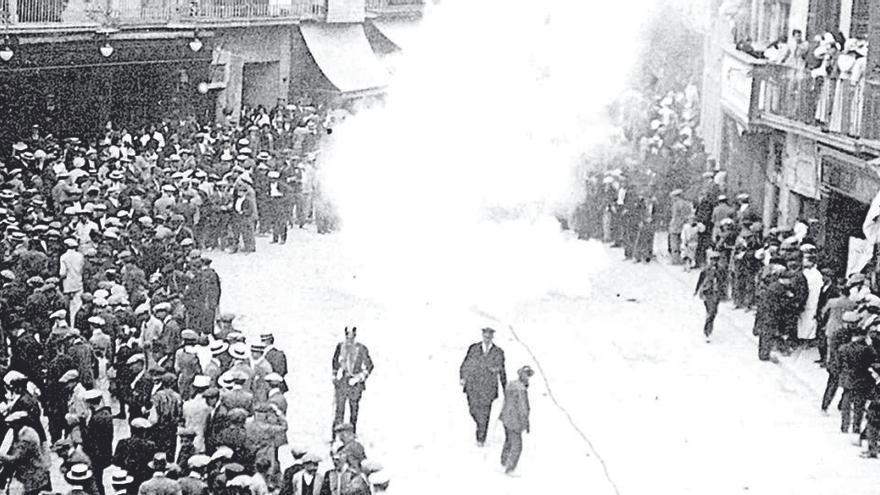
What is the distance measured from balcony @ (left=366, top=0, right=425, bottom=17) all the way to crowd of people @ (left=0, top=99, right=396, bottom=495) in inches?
731

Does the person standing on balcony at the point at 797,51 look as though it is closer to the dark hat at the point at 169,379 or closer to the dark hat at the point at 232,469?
the dark hat at the point at 169,379

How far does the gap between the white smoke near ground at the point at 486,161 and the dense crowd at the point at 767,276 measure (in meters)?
0.99

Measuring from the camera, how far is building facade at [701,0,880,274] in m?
21.3

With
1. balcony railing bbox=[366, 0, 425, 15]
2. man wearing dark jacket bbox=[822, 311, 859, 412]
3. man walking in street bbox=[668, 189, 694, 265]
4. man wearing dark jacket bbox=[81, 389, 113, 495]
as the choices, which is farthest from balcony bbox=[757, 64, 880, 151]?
balcony railing bbox=[366, 0, 425, 15]

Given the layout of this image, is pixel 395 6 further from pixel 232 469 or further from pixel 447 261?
pixel 232 469

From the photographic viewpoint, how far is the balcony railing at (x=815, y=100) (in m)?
21.0

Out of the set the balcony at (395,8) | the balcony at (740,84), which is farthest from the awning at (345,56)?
the balcony at (740,84)

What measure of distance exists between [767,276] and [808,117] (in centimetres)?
442

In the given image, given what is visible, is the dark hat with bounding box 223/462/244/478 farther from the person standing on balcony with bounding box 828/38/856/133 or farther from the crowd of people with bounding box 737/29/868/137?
the person standing on balcony with bounding box 828/38/856/133

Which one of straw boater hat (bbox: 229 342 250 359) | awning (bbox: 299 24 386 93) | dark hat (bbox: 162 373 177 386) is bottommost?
dark hat (bbox: 162 373 177 386)

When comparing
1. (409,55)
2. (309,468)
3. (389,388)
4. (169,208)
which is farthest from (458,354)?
(409,55)

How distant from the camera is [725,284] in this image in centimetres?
2236

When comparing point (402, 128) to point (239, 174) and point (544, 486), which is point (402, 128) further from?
point (544, 486)

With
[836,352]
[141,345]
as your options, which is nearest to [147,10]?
[141,345]
